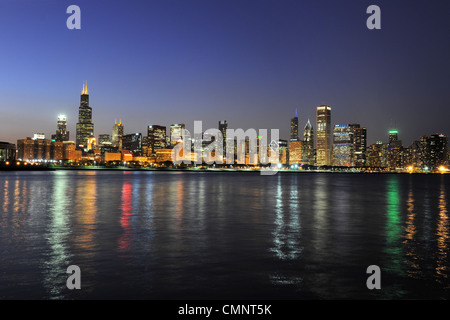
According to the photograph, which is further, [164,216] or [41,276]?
[164,216]

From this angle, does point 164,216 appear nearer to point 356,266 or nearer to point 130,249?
point 130,249

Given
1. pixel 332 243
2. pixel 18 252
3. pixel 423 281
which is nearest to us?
pixel 423 281

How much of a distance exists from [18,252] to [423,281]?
645 inches

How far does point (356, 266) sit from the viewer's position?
14.9m

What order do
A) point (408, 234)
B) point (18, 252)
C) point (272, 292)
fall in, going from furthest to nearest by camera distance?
point (408, 234)
point (18, 252)
point (272, 292)

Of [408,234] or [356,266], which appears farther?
[408,234]

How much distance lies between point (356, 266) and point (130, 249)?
396 inches

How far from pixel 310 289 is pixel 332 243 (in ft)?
27.9
